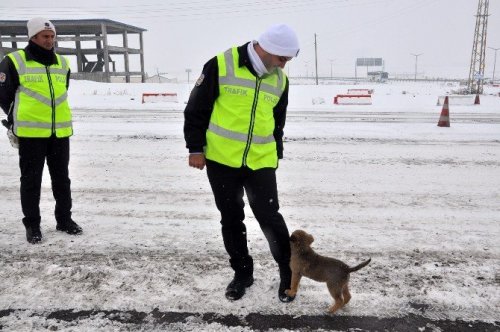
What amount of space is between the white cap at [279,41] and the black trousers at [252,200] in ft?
2.56

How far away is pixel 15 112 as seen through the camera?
370 centimetres

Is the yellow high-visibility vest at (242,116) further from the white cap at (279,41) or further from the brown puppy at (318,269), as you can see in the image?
the brown puppy at (318,269)

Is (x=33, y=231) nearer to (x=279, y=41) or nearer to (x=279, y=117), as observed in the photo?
(x=279, y=117)

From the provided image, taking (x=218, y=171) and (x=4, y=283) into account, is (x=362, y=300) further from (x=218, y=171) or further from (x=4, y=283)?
(x=4, y=283)

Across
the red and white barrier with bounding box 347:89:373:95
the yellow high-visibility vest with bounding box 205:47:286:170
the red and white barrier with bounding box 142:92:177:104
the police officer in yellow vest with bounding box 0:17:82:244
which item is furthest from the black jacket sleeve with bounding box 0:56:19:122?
the red and white barrier with bounding box 347:89:373:95

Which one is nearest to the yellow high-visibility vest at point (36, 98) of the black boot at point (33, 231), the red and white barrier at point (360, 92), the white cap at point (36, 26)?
the white cap at point (36, 26)

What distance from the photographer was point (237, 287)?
2996 millimetres

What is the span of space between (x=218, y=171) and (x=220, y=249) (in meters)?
1.17

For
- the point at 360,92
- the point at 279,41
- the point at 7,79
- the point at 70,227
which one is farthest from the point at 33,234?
the point at 360,92

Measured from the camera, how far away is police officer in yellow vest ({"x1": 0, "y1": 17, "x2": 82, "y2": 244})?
3.61 m

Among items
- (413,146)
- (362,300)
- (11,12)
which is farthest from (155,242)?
(11,12)

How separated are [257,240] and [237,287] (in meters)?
0.96

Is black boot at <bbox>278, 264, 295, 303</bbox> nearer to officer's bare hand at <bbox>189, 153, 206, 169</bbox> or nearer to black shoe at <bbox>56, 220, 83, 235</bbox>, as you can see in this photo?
officer's bare hand at <bbox>189, 153, 206, 169</bbox>

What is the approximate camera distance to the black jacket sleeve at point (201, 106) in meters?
2.65
